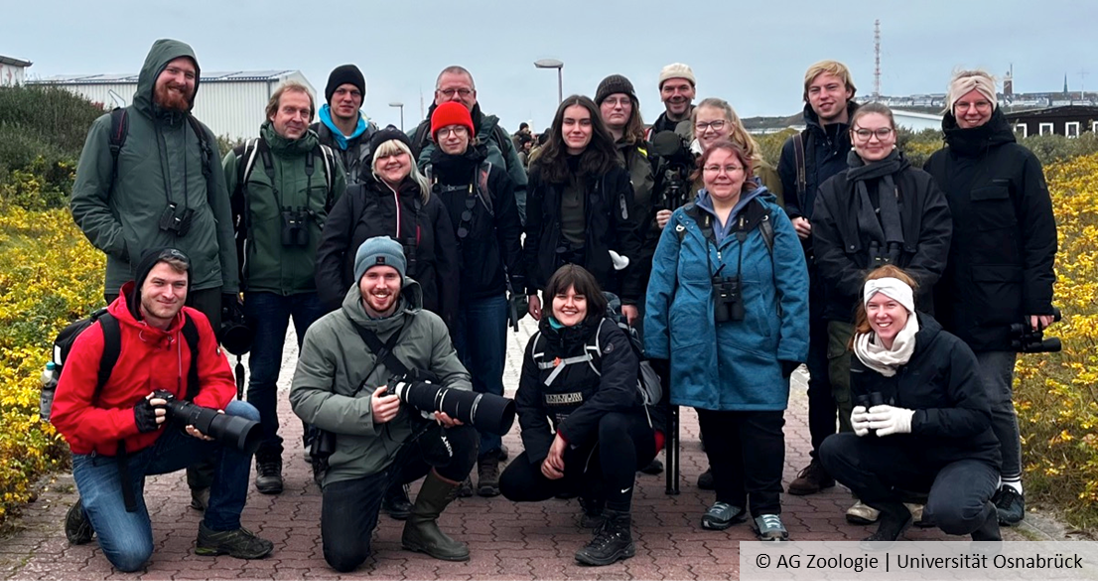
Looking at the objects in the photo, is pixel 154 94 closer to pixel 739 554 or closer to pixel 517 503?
pixel 517 503

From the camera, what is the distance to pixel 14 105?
21438 mm

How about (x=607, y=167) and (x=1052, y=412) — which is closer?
(x=607, y=167)

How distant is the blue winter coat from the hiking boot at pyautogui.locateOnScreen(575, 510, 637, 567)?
2.14 feet

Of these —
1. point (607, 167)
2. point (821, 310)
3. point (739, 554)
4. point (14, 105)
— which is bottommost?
point (739, 554)

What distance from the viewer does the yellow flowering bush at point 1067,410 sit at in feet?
19.2

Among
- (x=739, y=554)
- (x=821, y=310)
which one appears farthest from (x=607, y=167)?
(x=739, y=554)

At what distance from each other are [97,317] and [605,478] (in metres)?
2.35

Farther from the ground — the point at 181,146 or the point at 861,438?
the point at 181,146

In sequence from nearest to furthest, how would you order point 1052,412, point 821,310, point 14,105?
point 821,310
point 1052,412
point 14,105

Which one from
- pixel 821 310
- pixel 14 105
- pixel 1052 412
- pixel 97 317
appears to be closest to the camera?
pixel 97 317

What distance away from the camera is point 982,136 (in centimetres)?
569

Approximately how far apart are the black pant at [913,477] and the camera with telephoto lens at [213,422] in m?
2.59

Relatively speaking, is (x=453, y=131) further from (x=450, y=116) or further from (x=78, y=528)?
(x=78, y=528)

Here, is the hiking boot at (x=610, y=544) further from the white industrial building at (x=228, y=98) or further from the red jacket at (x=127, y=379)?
the white industrial building at (x=228, y=98)
